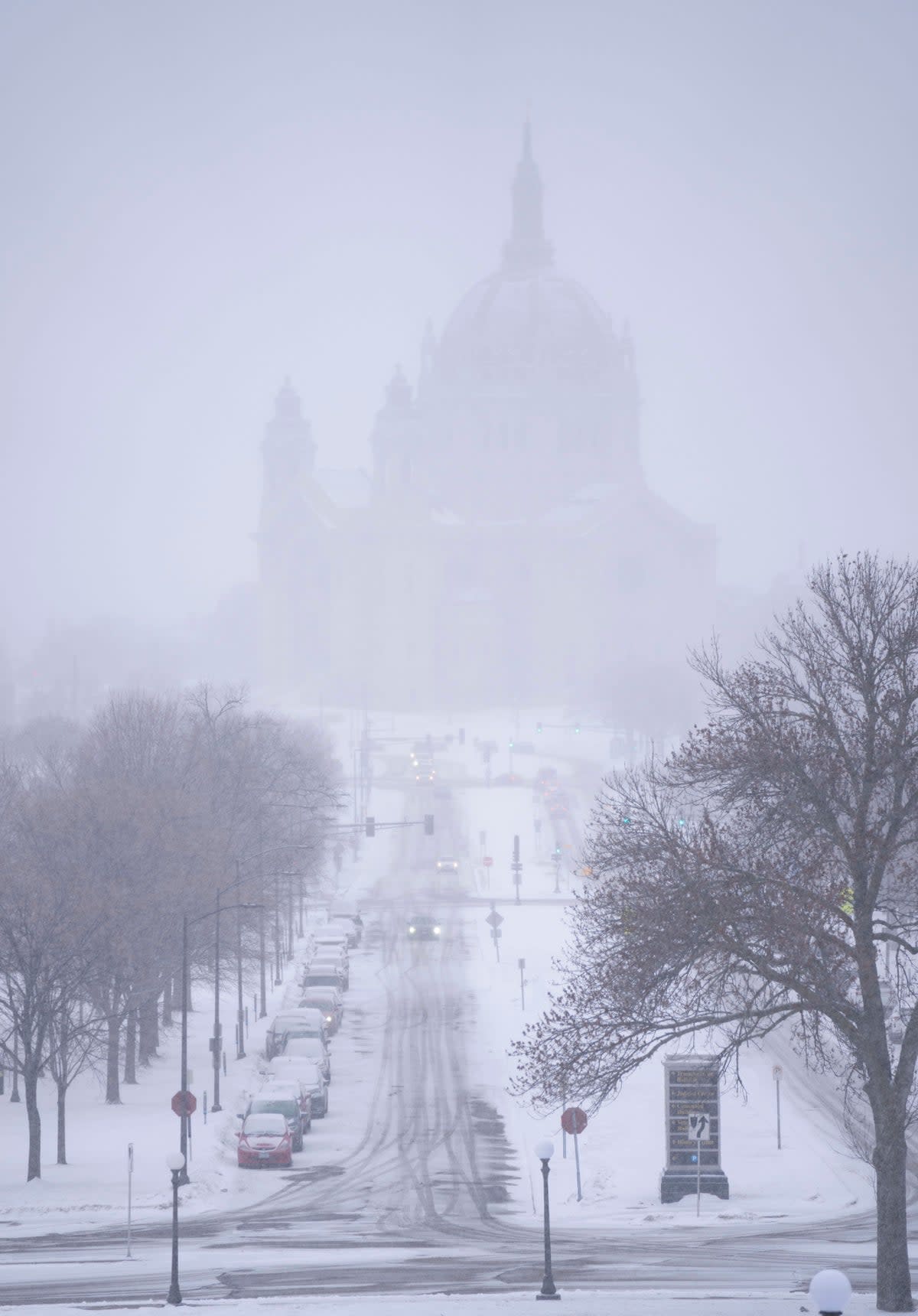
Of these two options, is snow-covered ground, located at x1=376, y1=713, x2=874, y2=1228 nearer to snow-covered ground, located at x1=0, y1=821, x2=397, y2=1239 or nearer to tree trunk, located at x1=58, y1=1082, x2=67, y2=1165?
snow-covered ground, located at x1=0, y1=821, x2=397, y2=1239

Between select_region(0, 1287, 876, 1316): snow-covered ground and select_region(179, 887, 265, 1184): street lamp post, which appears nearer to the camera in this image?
select_region(0, 1287, 876, 1316): snow-covered ground

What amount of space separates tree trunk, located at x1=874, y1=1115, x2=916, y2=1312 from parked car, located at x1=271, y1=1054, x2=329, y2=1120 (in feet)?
65.7

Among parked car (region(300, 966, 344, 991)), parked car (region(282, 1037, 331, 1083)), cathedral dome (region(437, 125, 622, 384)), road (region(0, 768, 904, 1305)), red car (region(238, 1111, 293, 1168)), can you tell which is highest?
cathedral dome (region(437, 125, 622, 384))

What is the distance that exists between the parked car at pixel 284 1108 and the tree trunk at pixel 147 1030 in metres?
7.00

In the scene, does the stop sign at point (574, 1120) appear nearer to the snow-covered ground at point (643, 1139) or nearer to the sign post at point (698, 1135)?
the snow-covered ground at point (643, 1139)

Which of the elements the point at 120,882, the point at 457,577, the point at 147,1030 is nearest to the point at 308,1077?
the point at 120,882

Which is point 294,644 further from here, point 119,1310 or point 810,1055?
point 119,1310

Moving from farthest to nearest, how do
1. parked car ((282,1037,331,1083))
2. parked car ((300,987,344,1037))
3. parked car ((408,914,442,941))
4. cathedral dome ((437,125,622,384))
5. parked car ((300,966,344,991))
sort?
cathedral dome ((437,125,622,384))
parked car ((408,914,442,941))
parked car ((300,966,344,991))
parked car ((300,987,344,1037))
parked car ((282,1037,331,1083))

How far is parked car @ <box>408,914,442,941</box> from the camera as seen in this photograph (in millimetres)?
65250

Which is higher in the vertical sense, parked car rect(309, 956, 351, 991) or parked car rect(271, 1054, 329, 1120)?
parked car rect(309, 956, 351, 991)

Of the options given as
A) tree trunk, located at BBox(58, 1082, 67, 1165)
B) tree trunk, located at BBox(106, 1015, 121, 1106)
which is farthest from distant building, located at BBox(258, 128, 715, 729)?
tree trunk, located at BBox(58, 1082, 67, 1165)

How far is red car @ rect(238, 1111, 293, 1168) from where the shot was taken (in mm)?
33031

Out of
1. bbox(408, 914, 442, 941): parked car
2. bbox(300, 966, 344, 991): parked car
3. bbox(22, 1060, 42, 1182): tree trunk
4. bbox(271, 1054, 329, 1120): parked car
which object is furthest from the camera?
bbox(408, 914, 442, 941): parked car

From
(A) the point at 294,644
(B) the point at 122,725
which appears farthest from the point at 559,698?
(B) the point at 122,725
